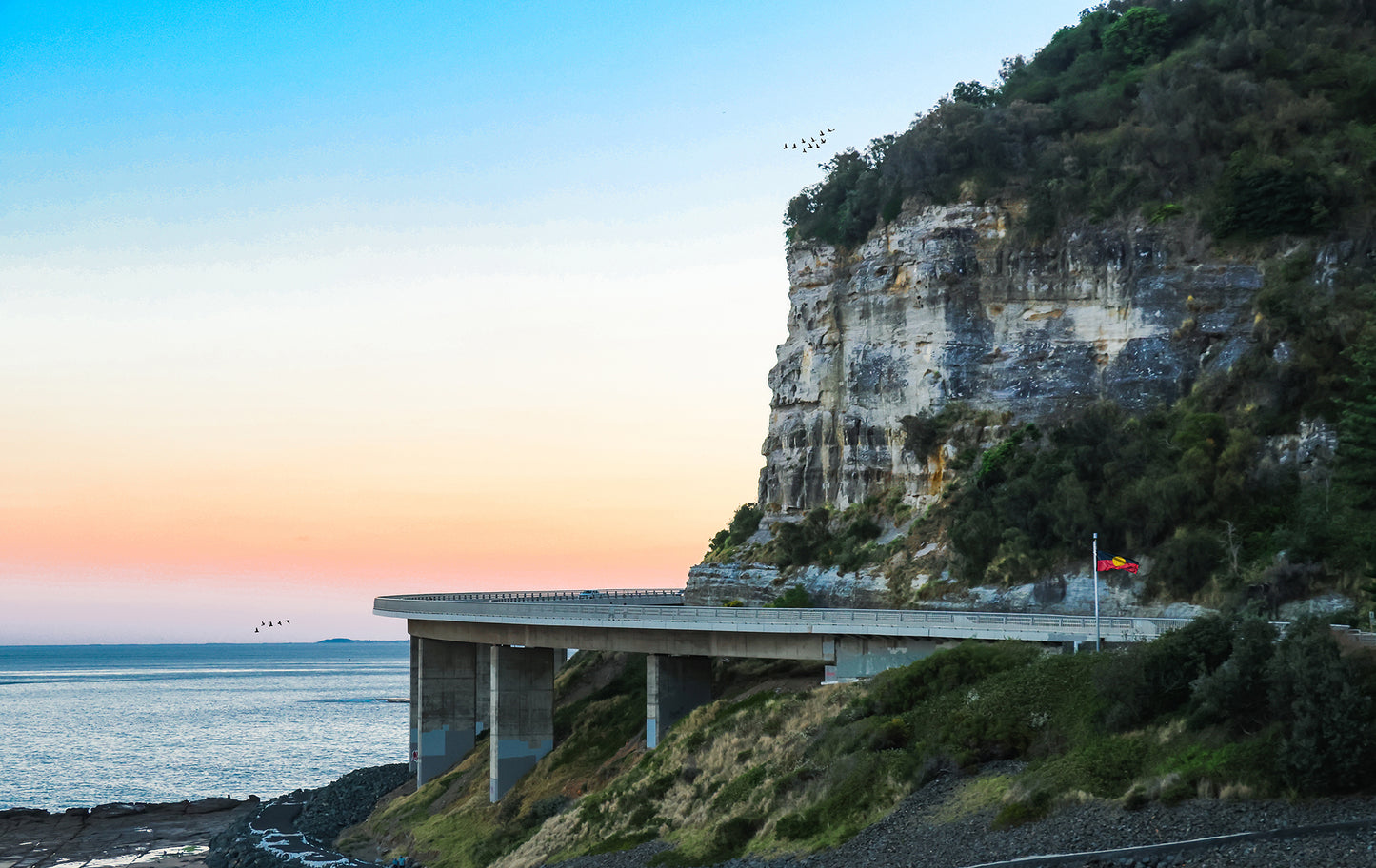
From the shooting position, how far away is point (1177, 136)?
216 ft

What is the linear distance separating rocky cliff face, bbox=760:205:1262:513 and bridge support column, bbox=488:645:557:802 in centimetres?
2328

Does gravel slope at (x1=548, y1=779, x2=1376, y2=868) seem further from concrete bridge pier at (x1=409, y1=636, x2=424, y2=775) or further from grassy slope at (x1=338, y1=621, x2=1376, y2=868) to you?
concrete bridge pier at (x1=409, y1=636, x2=424, y2=775)

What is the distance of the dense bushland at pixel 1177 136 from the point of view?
61156 millimetres

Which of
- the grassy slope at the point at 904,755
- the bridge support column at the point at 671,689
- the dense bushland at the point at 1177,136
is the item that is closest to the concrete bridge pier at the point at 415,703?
the grassy slope at the point at 904,755

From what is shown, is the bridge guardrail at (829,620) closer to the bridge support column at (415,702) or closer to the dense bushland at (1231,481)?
the bridge support column at (415,702)

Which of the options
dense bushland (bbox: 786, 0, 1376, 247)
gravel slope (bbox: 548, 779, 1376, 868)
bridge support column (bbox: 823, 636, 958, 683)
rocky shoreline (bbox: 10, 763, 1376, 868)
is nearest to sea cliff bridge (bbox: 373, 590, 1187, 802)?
bridge support column (bbox: 823, 636, 958, 683)

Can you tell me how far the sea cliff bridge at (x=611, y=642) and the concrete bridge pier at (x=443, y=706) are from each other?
0.25 ft

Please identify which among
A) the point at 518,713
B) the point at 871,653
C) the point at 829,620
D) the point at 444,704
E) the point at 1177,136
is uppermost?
the point at 1177,136

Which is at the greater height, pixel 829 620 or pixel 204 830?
pixel 829 620

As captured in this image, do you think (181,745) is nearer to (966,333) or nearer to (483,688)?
(483,688)

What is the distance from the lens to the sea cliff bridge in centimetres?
4272

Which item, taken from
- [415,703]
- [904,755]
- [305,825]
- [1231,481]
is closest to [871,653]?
[904,755]

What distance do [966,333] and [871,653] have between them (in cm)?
2946

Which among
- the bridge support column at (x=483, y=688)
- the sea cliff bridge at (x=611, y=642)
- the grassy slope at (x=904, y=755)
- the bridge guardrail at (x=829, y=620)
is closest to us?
the grassy slope at (x=904, y=755)
